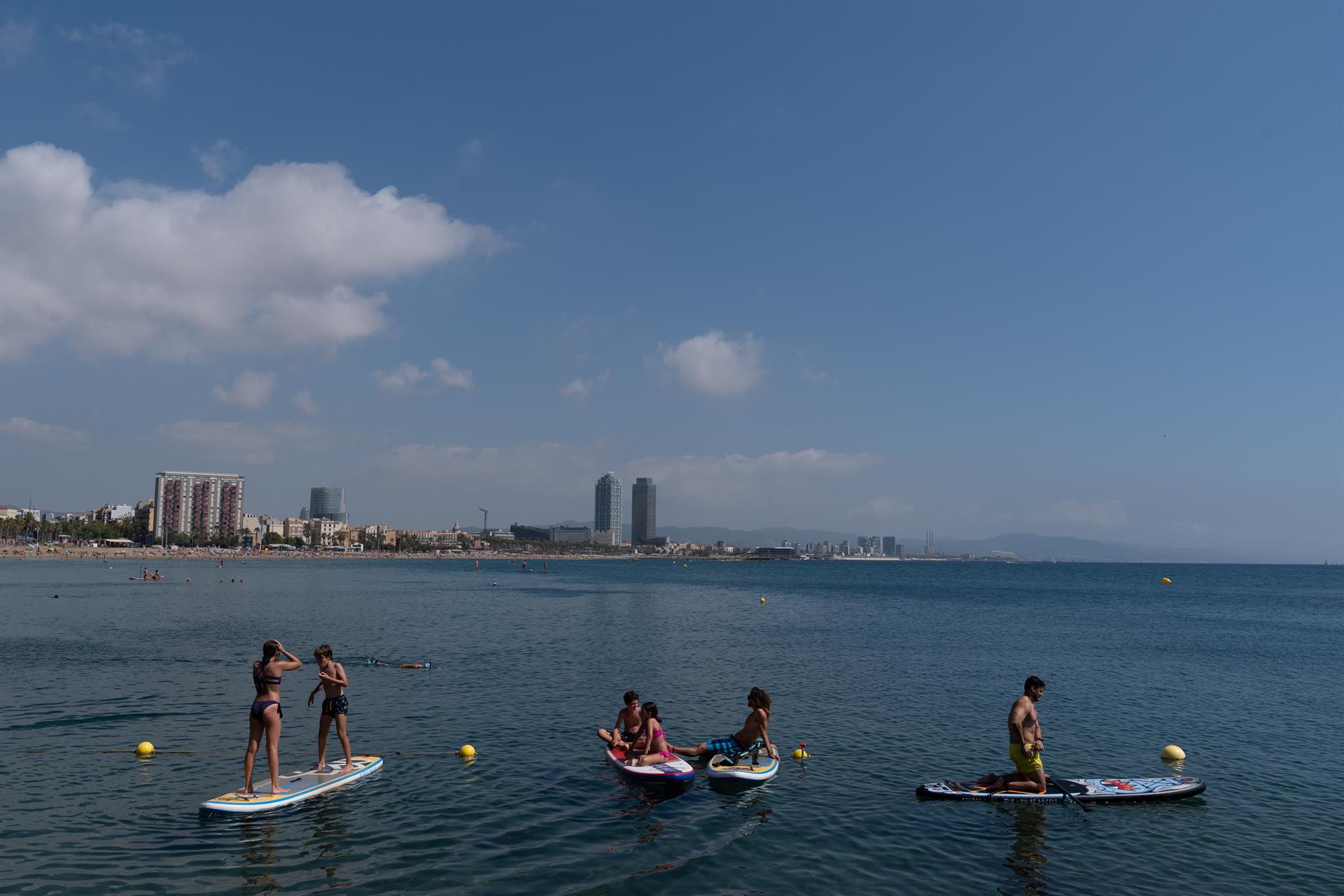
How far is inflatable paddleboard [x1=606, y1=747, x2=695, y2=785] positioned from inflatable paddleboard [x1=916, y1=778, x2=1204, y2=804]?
209 inches

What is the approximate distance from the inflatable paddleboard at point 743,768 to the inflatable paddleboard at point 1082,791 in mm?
3389

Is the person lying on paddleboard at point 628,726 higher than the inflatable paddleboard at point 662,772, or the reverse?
the person lying on paddleboard at point 628,726

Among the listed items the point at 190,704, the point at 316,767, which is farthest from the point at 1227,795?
the point at 190,704

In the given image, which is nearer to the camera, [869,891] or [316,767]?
[869,891]

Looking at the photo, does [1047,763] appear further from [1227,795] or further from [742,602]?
[742,602]

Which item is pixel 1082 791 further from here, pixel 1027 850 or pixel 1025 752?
pixel 1027 850

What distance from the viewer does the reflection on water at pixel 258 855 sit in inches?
527

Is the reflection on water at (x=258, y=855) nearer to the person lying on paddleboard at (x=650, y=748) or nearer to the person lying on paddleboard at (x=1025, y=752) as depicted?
the person lying on paddleboard at (x=650, y=748)

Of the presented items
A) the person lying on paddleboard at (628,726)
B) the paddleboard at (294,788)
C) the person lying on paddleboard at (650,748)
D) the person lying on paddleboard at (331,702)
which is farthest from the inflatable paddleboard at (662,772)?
the person lying on paddleboard at (331,702)

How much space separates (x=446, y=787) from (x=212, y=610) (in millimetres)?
58585

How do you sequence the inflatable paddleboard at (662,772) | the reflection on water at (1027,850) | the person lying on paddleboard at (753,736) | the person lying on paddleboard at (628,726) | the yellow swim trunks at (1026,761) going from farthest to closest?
the person lying on paddleboard at (628,726)
the person lying on paddleboard at (753,736)
the inflatable paddleboard at (662,772)
the yellow swim trunks at (1026,761)
the reflection on water at (1027,850)

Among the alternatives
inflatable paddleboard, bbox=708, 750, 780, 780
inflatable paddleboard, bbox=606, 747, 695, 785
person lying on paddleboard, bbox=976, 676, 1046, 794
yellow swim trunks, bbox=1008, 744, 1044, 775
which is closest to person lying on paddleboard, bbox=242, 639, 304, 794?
inflatable paddleboard, bbox=606, 747, 695, 785

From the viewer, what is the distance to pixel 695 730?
25312 millimetres

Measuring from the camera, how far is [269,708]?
54.2ft
